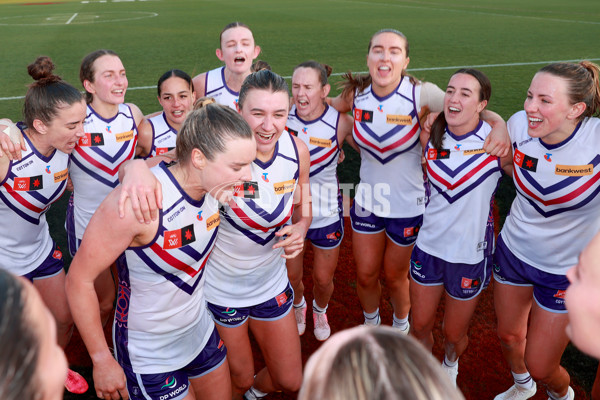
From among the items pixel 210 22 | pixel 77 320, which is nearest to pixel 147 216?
pixel 77 320

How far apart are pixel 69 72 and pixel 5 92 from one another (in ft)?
7.59

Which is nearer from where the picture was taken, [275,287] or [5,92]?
[275,287]

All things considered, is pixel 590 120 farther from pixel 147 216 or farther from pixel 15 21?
pixel 15 21

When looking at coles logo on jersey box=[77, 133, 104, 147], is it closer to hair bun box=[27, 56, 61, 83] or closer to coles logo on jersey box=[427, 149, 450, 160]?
hair bun box=[27, 56, 61, 83]

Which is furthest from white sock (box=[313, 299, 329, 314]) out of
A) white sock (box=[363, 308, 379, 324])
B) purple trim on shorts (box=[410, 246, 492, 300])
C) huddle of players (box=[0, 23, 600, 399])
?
purple trim on shorts (box=[410, 246, 492, 300])

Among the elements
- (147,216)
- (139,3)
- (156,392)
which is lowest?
(156,392)

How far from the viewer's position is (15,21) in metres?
23.9

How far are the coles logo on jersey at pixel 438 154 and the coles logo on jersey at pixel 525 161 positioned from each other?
1.51 ft

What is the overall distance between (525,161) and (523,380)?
163cm

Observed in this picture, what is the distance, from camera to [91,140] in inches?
171

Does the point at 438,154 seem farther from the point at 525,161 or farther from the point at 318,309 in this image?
the point at 318,309

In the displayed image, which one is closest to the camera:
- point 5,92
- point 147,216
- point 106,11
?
point 147,216

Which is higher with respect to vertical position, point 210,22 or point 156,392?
point 210,22

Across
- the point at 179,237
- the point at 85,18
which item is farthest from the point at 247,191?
the point at 85,18
